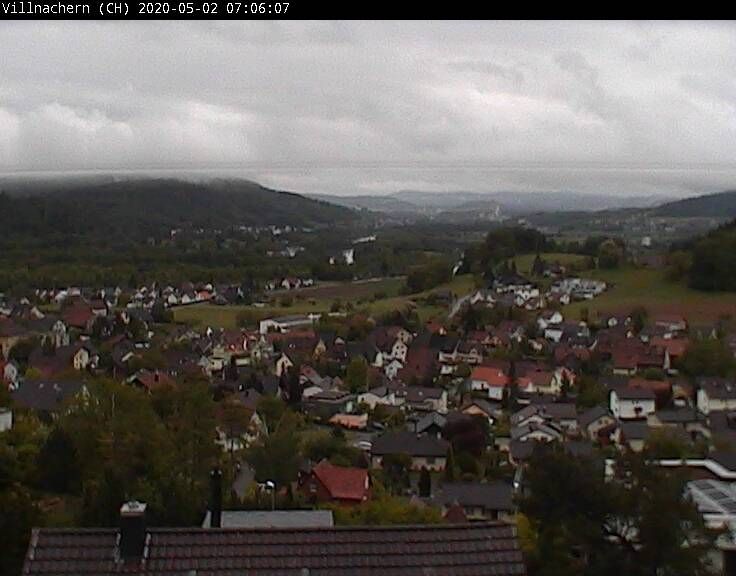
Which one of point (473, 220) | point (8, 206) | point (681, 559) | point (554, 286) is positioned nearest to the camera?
point (681, 559)

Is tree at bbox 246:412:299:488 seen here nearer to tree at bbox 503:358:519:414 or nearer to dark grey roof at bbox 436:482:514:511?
dark grey roof at bbox 436:482:514:511

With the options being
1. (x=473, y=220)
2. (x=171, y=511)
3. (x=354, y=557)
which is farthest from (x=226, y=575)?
(x=473, y=220)

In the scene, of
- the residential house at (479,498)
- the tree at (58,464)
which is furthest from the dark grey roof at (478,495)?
the tree at (58,464)

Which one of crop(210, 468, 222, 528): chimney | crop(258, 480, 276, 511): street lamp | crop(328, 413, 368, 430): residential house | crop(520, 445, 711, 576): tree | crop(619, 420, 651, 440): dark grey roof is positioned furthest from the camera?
crop(328, 413, 368, 430): residential house

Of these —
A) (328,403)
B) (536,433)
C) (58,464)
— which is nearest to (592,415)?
(536,433)

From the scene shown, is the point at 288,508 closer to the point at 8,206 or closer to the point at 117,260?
the point at 117,260

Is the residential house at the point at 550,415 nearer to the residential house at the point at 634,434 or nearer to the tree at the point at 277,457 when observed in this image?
the residential house at the point at 634,434

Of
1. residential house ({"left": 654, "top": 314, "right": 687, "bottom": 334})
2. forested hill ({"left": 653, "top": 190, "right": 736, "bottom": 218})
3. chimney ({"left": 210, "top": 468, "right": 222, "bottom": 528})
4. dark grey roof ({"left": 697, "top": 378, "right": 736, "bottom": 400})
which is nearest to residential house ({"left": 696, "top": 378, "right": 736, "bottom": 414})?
dark grey roof ({"left": 697, "top": 378, "right": 736, "bottom": 400})
